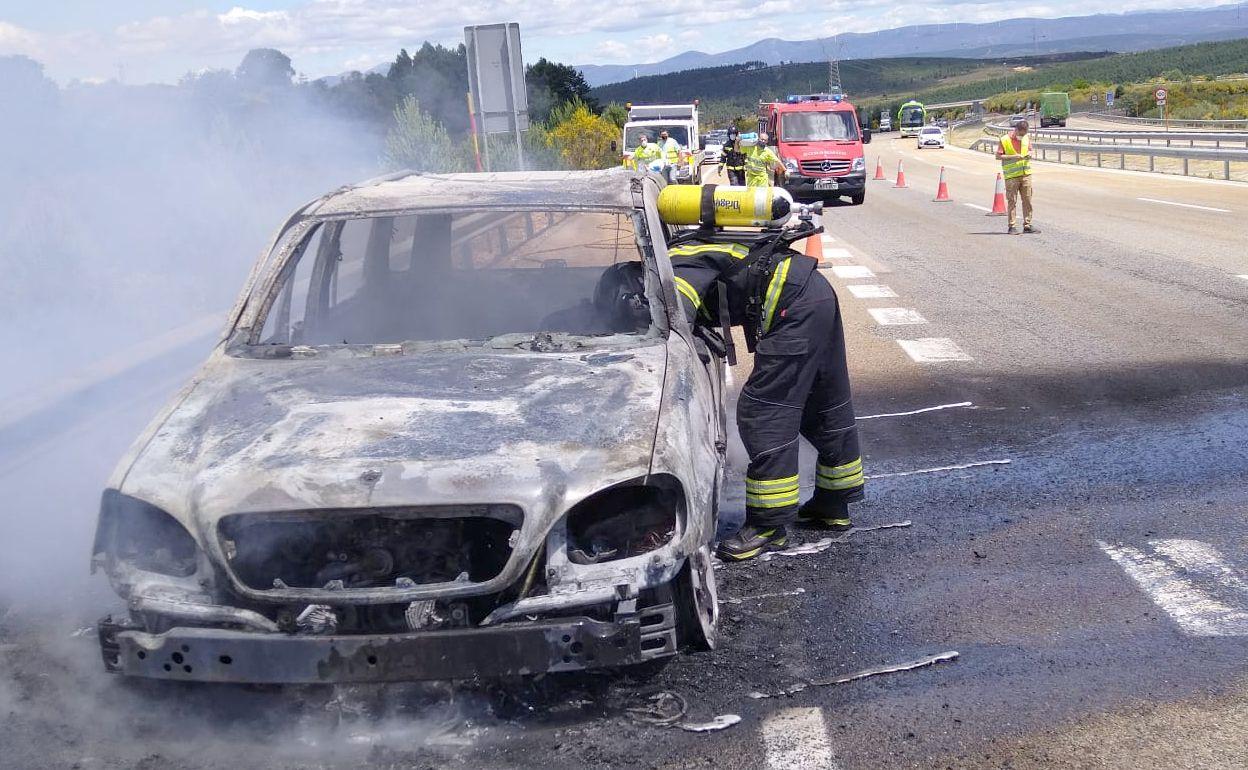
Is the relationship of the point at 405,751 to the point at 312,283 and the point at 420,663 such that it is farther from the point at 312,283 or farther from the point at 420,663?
the point at 312,283

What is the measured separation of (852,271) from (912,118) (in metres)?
69.2

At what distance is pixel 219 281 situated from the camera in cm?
1474

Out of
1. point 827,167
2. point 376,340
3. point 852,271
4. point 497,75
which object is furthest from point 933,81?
point 376,340

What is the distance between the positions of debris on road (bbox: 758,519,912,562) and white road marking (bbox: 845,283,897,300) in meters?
7.59

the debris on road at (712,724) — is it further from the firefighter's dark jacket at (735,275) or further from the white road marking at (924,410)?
the white road marking at (924,410)

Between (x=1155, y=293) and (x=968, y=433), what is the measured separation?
5.90 meters

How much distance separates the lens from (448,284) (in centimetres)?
537

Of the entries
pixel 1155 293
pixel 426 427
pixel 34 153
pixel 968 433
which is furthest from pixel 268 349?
pixel 34 153

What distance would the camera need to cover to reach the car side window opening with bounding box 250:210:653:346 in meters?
4.98

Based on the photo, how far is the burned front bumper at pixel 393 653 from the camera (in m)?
3.36

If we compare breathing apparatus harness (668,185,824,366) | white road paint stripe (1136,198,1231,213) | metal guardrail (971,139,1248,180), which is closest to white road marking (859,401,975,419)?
breathing apparatus harness (668,185,824,366)

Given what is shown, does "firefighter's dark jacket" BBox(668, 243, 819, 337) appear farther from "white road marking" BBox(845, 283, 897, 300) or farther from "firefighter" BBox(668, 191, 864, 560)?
"white road marking" BBox(845, 283, 897, 300)

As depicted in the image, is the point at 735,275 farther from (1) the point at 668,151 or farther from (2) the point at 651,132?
(2) the point at 651,132

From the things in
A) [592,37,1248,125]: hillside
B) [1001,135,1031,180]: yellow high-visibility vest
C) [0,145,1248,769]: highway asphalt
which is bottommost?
[0,145,1248,769]: highway asphalt
